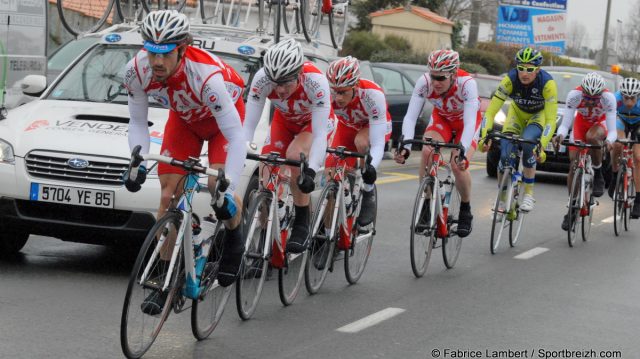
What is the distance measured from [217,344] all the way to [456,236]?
422 cm

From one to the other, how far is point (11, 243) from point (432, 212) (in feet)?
11.5

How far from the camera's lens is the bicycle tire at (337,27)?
13.9 metres

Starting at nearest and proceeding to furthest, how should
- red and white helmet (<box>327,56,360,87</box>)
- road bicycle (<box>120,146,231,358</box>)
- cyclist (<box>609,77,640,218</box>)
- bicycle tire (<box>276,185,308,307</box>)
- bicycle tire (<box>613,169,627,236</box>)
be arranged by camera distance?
road bicycle (<box>120,146,231,358</box>) → bicycle tire (<box>276,185,308,307</box>) → red and white helmet (<box>327,56,360,87</box>) → bicycle tire (<box>613,169,627,236</box>) → cyclist (<box>609,77,640,218</box>)

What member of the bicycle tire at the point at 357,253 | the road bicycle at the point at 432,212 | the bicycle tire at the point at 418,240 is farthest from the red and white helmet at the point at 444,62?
the bicycle tire at the point at 357,253

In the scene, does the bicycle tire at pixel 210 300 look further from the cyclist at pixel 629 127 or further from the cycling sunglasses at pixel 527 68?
the cyclist at pixel 629 127

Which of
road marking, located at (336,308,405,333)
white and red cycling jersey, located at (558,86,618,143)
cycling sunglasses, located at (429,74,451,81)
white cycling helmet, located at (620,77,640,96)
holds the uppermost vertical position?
cycling sunglasses, located at (429,74,451,81)

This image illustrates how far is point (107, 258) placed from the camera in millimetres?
9523

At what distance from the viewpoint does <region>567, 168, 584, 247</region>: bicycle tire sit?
12.4 meters

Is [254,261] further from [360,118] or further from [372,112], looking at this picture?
[360,118]

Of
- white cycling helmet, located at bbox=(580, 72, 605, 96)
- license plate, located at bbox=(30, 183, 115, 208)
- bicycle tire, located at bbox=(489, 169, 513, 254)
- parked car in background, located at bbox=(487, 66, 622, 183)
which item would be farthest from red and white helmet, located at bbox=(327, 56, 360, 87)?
parked car in background, located at bbox=(487, 66, 622, 183)

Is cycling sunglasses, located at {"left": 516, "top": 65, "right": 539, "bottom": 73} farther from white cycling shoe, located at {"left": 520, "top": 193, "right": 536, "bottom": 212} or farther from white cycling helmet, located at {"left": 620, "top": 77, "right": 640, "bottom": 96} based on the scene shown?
white cycling helmet, located at {"left": 620, "top": 77, "right": 640, "bottom": 96}

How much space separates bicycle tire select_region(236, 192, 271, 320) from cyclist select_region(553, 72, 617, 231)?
5464 millimetres

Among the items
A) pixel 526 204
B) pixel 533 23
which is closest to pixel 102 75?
pixel 526 204

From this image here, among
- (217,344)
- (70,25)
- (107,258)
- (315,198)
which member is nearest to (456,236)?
(315,198)
